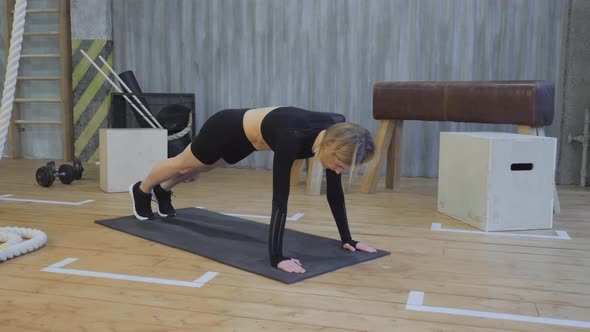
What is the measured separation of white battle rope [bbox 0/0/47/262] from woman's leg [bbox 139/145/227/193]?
1.97ft

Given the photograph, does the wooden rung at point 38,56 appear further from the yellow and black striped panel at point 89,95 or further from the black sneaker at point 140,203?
the black sneaker at point 140,203

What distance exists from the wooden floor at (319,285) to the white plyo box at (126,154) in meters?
0.66

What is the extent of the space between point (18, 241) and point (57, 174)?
1860 mm

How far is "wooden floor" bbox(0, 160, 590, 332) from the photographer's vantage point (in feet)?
5.82

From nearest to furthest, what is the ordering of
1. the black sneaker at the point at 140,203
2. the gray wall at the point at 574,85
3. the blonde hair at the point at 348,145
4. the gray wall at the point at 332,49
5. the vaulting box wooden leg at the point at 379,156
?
the blonde hair at the point at 348,145, the black sneaker at the point at 140,203, the vaulting box wooden leg at the point at 379,156, the gray wall at the point at 574,85, the gray wall at the point at 332,49

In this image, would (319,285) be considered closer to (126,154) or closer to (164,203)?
(164,203)

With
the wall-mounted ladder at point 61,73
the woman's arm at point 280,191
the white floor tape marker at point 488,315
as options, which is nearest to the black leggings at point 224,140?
the woman's arm at point 280,191

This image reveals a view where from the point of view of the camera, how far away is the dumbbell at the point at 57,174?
167 inches

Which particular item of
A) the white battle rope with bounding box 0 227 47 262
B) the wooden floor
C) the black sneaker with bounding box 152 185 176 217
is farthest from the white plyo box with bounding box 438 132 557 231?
the white battle rope with bounding box 0 227 47 262

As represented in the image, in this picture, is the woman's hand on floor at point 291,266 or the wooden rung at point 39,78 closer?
the woman's hand on floor at point 291,266

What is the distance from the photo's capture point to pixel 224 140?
2.58 metres

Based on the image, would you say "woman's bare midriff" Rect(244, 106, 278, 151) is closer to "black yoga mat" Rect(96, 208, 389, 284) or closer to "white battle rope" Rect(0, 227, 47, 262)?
"black yoga mat" Rect(96, 208, 389, 284)

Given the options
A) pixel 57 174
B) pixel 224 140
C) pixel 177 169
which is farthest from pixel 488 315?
pixel 57 174

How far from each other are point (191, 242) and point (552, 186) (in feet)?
6.22
